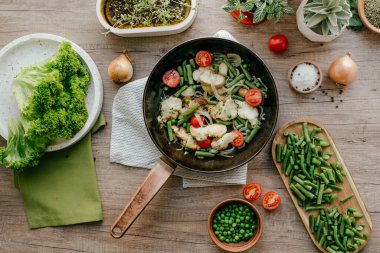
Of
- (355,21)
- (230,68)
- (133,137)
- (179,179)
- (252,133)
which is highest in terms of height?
(355,21)

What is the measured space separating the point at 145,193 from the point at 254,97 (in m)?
0.93

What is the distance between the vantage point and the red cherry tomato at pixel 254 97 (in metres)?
2.96

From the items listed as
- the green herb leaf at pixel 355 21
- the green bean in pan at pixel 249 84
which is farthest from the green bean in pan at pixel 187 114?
the green herb leaf at pixel 355 21

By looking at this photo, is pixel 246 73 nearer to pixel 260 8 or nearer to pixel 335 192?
pixel 260 8

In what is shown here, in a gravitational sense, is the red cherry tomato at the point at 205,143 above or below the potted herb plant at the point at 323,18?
below

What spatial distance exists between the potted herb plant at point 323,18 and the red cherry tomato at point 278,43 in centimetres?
14

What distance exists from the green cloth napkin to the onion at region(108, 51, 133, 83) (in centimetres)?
29

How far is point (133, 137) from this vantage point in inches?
124

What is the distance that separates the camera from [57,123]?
2844mm

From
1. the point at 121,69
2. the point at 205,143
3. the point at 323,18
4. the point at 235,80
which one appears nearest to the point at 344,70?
the point at 323,18

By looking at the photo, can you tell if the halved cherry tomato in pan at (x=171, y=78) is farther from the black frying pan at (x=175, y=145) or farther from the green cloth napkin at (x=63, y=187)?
the green cloth napkin at (x=63, y=187)

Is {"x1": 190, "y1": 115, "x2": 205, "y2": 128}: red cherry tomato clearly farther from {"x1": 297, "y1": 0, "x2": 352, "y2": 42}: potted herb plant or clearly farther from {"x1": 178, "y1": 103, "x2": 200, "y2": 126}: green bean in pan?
{"x1": 297, "y1": 0, "x2": 352, "y2": 42}: potted herb plant

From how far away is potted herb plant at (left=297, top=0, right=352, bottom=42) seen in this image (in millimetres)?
2803

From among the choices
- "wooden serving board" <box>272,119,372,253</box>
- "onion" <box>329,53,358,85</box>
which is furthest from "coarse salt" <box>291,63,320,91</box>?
"wooden serving board" <box>272,119,372,253</box>
